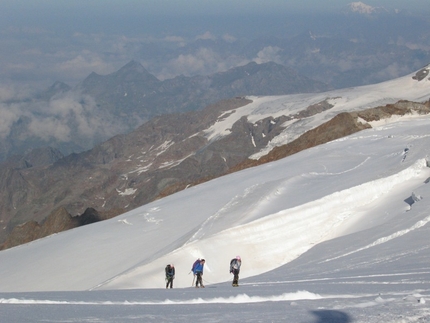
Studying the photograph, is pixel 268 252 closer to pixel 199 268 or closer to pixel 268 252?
pixel 268 252

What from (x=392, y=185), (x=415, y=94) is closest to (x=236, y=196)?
(x=392, y=185)

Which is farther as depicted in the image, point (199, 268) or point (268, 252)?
point (268, 252)

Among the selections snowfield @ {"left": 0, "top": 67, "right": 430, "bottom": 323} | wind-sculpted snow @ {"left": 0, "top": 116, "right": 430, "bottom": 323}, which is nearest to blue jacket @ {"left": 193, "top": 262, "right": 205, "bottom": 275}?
snowfield @ {"left": 0, "top": 67, "right": 430, "bottom": 323}

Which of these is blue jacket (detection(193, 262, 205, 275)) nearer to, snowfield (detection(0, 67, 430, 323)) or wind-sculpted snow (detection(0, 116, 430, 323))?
snowfield (detection(0, 67, 430, 323))

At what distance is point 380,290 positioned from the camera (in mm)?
14500

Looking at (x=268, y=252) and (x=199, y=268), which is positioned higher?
(x=199, y=268)

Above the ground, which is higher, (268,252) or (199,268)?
(199,268)

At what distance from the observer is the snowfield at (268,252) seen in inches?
492

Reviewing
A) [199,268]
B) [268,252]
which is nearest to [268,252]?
[268,252]

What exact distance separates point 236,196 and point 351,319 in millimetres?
29562

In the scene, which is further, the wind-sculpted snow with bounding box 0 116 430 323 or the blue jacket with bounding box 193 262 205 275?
the blue jacket with bounding box 193 262 205 275

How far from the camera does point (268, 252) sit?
3012cm

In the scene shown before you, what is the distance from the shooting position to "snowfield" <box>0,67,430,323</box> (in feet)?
41.0

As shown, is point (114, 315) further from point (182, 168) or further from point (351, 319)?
point (182, 168)
